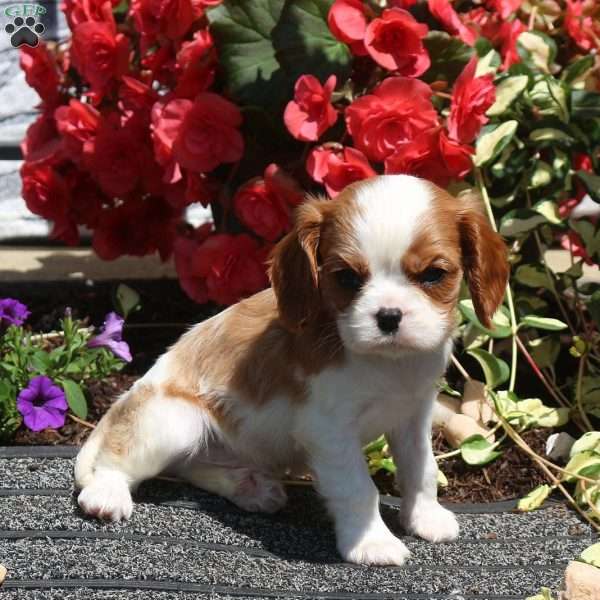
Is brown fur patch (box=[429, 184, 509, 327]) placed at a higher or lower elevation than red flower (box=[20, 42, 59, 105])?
higher

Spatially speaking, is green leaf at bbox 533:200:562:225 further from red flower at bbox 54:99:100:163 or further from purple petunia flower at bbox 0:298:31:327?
purple petunia flower at bbox 0:298:31:327

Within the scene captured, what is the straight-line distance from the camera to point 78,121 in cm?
569

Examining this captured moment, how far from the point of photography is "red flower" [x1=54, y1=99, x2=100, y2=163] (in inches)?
223

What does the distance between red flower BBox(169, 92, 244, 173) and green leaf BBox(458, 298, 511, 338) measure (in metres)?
1.23

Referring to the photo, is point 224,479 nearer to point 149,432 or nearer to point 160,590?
point 149,432

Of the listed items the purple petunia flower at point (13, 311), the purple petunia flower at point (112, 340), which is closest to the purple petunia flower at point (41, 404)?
the purple petunia flower at point (112, 340)

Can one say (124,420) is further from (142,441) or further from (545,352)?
(545,352)

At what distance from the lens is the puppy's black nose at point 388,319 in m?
3.42

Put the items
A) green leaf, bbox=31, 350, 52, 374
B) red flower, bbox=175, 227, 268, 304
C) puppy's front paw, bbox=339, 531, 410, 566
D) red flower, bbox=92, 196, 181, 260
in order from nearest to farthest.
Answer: puppy's front paw, bbox=339, 531, 410, 566, green leaf, bbox=31, 350, 52, 374, red flower, bbox=175, 227, 268, 304, red flower, bbox=92, 196, 181, 260

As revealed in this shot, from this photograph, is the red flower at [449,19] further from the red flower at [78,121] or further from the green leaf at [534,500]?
the green leaf at [534,500]

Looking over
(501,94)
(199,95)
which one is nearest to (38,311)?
(199,95)

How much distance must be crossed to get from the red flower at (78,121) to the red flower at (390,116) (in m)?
1.56

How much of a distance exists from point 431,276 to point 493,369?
4.19 feet

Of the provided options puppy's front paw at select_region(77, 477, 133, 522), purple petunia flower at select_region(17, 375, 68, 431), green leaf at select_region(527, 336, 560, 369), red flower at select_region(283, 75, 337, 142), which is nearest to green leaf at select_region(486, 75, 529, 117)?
red flower at select_region(283, 75, 337, 142)
